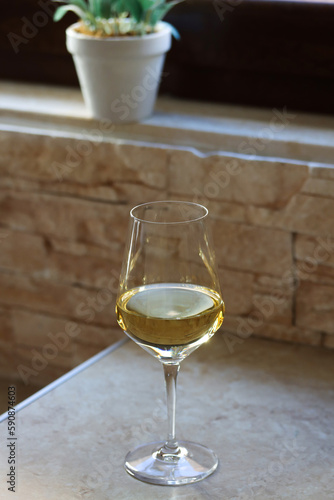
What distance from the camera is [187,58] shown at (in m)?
1.33

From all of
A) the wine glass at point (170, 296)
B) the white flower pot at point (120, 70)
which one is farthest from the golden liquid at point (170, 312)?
the white flower pot at point (120, 70)

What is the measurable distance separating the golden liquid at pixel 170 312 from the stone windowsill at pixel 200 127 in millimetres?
395

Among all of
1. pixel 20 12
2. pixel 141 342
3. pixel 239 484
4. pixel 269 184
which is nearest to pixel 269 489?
pixel 239 484

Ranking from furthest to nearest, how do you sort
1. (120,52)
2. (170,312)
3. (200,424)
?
1. (120,52)
2. (200,424)
3. (170,312)

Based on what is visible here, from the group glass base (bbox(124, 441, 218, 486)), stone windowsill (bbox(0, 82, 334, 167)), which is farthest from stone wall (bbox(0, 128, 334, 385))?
glass base (bbox(124, 441, 218, 486))

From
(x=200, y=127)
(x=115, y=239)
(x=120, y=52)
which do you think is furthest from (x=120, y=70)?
(x=115, y=239)

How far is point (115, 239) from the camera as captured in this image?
1.27 metres

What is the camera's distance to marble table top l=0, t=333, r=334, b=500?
803 mm

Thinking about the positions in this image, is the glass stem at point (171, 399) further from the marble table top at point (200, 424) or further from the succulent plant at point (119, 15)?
the succulent plant at point (119, 15)

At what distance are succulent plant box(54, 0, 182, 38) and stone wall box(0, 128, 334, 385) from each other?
0.19m

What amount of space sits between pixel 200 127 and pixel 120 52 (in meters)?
0.18

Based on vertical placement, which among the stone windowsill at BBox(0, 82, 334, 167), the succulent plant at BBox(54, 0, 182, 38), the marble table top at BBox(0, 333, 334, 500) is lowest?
the marble table top at BBox(0, 333, 334, 500)

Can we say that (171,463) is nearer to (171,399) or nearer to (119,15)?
(171,399)

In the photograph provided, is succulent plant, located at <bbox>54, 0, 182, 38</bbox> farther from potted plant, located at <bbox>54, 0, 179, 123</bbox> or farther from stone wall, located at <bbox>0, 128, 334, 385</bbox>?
stone wall, located at <bbox>0, 128, 334, 385</bbox>
